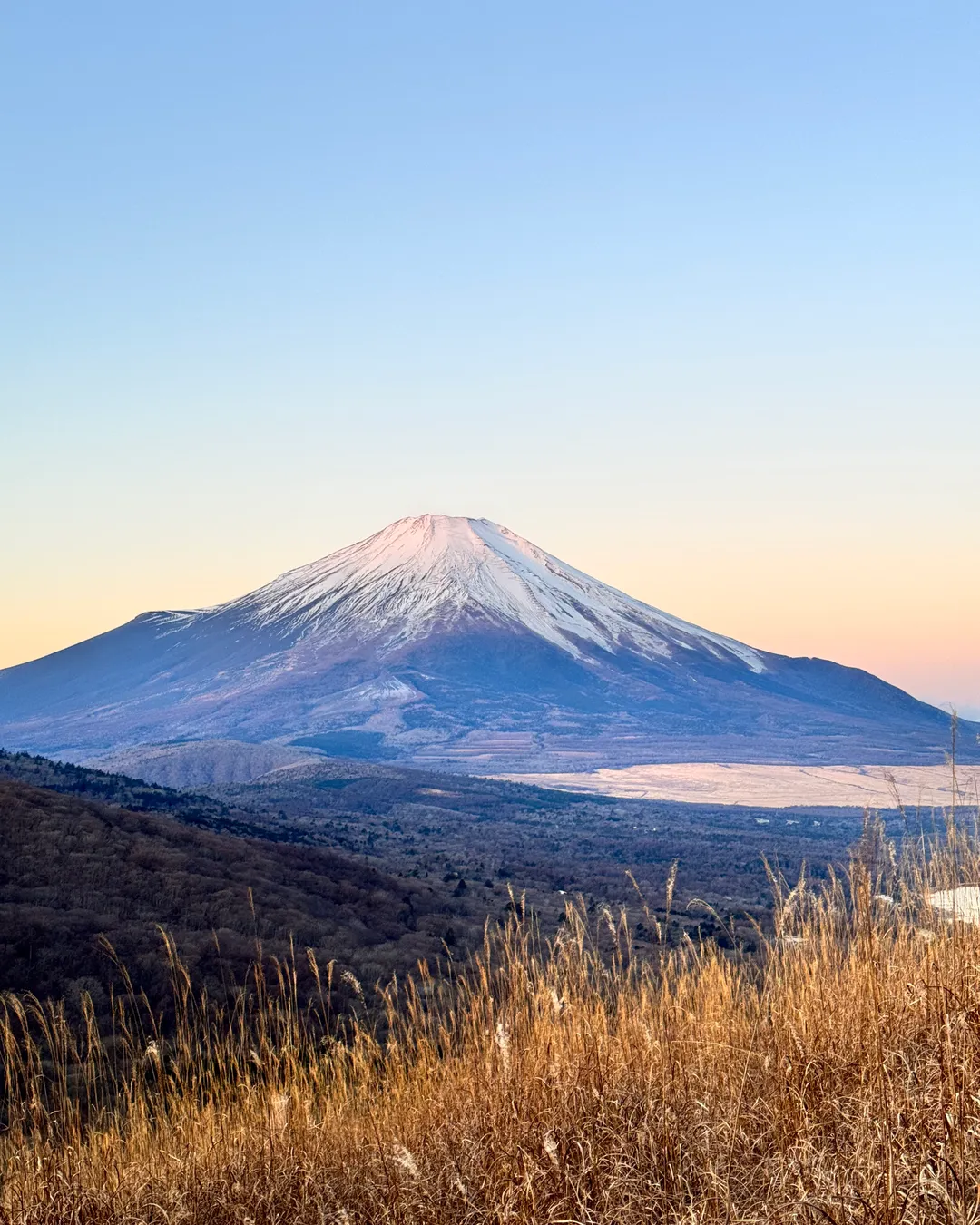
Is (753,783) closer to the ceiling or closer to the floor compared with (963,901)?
closer to the floor

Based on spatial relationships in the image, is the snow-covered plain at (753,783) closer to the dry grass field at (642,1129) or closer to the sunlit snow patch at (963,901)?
the sunlit snow patch at (963,901)

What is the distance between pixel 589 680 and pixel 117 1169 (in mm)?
191856

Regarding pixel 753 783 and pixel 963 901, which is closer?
pixel 963 901

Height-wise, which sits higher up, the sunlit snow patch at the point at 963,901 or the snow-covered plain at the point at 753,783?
the sunlit snow patch at the point at 963,901

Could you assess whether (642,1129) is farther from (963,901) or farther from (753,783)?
(753,783)

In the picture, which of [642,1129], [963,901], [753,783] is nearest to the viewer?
[642,1129]

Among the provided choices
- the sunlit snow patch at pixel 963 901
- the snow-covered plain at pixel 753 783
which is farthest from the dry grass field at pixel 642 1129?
the snow-covered plain at pixel 753 783

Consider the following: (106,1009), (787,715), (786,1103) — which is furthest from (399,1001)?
(787,715)

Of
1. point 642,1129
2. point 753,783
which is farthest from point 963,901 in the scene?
point 753,783

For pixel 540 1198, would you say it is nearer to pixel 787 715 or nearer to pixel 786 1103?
pixel 786 1103

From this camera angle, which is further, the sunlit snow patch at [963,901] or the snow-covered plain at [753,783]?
the snow-covered plain at [753,783]

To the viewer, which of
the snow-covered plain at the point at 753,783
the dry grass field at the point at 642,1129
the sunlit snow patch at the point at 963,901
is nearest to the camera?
the dry grass field at the point at 642,1129

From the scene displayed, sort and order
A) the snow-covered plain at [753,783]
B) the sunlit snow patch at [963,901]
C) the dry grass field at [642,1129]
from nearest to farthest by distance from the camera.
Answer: the dry grass field at [642,1129] → the sunlit snow patch at [963,901] → the snow-covered plain at [753,783]

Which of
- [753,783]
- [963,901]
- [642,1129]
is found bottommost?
[753,783]
